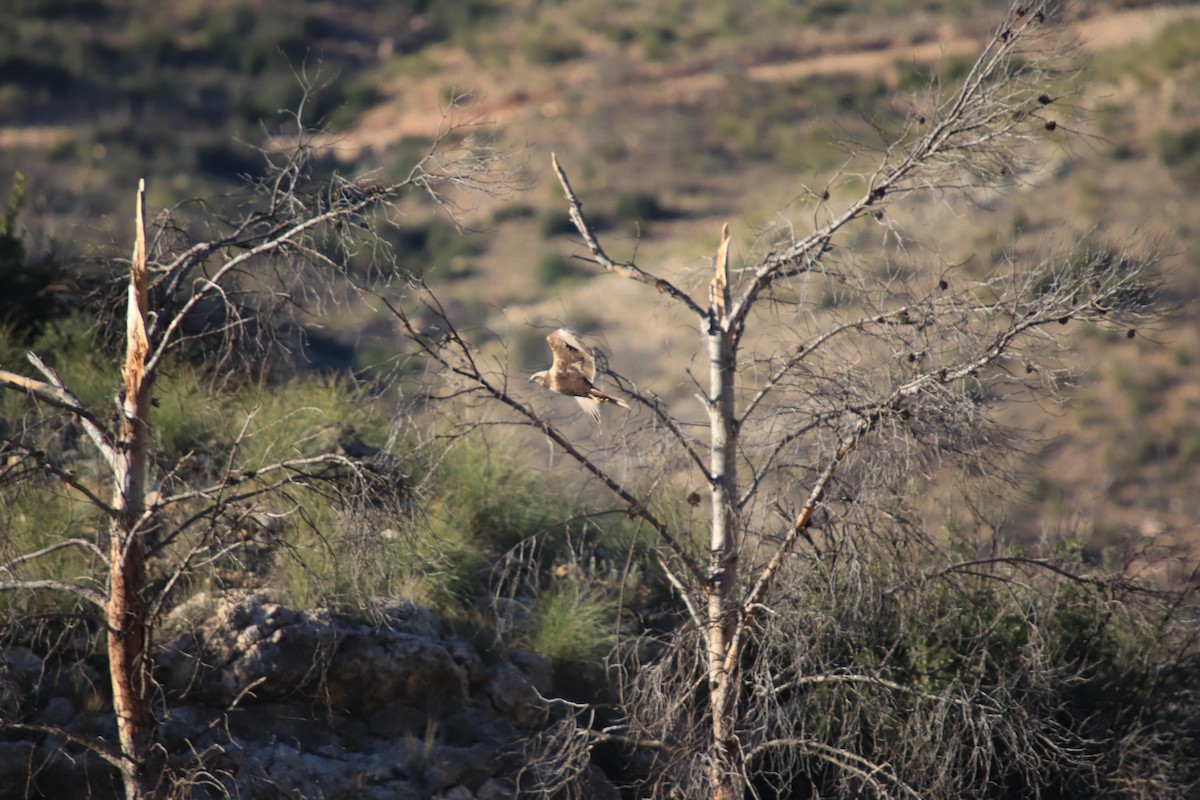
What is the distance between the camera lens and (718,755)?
6746mm

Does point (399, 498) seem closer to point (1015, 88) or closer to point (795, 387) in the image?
point (795, 387)

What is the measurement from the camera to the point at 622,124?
44.9 meters

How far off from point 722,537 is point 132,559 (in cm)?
305

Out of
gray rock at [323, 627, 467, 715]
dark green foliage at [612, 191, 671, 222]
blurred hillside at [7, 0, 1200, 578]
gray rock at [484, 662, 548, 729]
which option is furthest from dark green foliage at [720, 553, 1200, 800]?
dark green foliage at [612, 191, 671, 222]

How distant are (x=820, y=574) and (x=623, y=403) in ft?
5.90

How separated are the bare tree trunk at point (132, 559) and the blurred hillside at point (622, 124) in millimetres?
16417

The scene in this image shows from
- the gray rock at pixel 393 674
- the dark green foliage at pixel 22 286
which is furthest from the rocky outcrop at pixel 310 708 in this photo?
the dark green foliage at pixel 22 286

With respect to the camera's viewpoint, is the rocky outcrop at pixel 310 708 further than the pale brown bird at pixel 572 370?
Yes

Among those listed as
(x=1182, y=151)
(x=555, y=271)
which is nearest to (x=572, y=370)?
(x=555, y=271)

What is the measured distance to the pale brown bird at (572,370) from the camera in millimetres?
6008

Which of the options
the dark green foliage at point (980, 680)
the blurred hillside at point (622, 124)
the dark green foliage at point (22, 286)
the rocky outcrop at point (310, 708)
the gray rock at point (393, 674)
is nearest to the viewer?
the dark green foliage at point (980, 680)

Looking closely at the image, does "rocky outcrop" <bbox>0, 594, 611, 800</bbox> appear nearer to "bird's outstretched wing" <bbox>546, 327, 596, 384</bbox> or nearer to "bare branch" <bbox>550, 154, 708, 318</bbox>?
"bird's outstretched wing" <bbox>546, 327, 596, 384</bbox>

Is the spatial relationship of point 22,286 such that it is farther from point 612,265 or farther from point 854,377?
point 854,377

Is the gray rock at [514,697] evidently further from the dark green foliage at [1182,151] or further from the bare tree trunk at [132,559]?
the dark green foliage at [1182,151]
